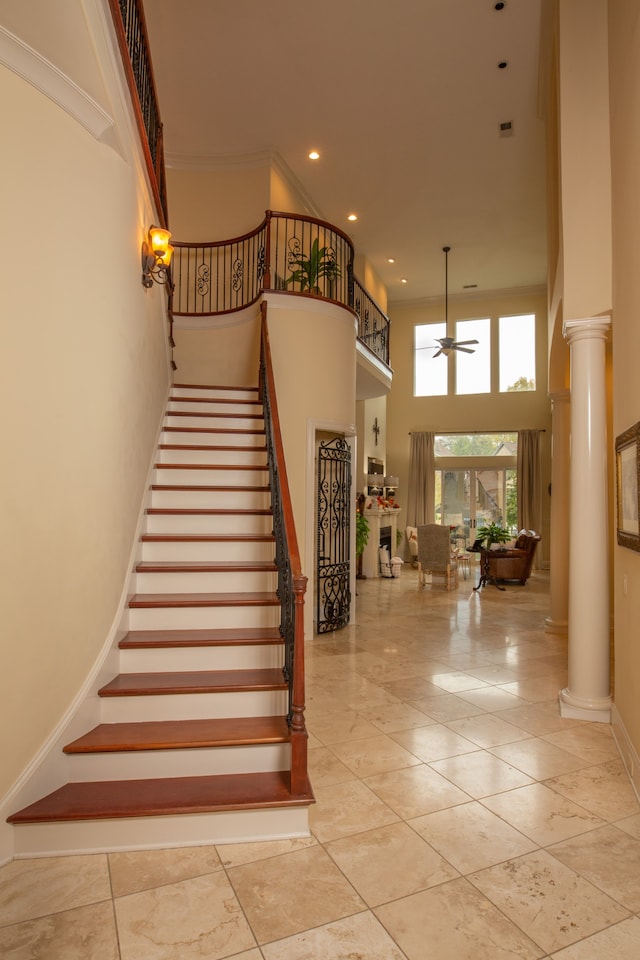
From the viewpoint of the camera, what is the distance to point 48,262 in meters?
2.57

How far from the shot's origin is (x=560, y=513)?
6695 mm

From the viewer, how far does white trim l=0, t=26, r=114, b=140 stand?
229cm

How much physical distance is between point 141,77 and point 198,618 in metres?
3.65

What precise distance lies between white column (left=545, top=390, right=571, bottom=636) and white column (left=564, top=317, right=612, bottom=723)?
98.0 inches

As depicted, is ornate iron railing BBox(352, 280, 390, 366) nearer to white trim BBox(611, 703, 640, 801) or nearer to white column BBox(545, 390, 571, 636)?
white column BBox(545, 390, 571, 636)

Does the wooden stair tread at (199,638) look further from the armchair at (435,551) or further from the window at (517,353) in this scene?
the window at (517,353)

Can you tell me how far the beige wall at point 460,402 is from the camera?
13031mm

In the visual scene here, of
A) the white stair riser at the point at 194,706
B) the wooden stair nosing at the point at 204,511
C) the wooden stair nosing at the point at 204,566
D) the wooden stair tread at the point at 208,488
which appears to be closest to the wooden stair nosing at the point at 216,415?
the wooden stair tread at the point at 208,488

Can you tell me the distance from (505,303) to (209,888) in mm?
13235

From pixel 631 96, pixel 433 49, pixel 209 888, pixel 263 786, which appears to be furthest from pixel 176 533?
pixel 433 49

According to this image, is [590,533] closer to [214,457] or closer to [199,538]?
[199,538]

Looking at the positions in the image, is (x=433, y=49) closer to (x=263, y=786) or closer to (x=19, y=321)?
(x=19, y=321)

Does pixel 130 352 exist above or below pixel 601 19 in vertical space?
below

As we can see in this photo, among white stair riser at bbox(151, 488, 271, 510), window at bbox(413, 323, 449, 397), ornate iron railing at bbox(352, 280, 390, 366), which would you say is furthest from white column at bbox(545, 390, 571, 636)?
window at bbox(413, 323, 449, 397)
